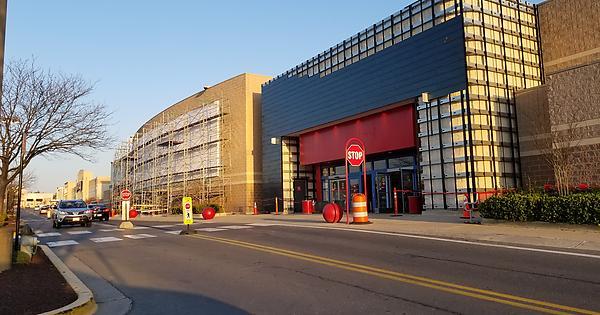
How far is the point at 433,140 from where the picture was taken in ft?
70.7

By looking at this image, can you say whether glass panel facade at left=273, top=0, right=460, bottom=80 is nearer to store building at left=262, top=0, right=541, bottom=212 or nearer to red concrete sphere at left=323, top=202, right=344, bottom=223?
store building at left=262, top=0, right=541, bottom=212

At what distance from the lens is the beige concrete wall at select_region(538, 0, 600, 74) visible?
2005cm

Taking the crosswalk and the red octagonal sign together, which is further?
the red octagonal sign

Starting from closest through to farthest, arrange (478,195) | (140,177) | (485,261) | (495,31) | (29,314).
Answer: (29,314) < (485,261) < (478,195) < (495,31) < (140,177)

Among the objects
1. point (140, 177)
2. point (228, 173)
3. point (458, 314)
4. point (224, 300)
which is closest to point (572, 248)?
point (458, 314)

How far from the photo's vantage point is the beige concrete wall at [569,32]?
789 inches

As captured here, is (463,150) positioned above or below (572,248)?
above

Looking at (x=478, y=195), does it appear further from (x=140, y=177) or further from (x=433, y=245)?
(x=140, y=177)

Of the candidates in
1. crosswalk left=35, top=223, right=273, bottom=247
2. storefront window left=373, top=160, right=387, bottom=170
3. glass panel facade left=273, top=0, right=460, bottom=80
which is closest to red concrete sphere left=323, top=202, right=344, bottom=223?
crosswalk left=35, top=223, right=273, bottom=247

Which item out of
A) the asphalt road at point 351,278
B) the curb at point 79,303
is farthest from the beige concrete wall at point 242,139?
the curb at point 79,303

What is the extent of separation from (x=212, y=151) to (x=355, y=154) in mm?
25765

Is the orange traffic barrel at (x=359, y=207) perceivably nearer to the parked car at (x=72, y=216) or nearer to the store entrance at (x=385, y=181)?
the store entrance at (x=385, y=181)

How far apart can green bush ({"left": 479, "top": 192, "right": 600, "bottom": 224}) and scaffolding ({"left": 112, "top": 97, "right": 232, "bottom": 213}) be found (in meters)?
25.3

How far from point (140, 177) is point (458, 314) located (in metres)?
57.5
